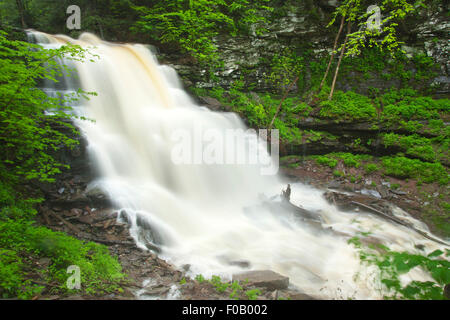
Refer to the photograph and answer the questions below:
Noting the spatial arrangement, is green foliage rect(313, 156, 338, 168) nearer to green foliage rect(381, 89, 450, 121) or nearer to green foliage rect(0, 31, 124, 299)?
green foliage rect(381, 89, 450, 121)

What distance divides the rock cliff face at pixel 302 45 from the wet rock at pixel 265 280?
856cm

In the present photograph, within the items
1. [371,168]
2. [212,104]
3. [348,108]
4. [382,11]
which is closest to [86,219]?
[212,104]

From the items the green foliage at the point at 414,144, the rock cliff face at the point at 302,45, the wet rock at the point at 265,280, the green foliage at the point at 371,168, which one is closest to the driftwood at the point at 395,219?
the green foliage at the point at 371,168

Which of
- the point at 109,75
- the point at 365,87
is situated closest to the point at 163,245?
the point at 109,75

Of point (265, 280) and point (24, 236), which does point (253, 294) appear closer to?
point (265, 280)

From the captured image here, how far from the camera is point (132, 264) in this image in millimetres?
3977

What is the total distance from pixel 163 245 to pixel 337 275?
3.29m

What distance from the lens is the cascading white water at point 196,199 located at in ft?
14.3

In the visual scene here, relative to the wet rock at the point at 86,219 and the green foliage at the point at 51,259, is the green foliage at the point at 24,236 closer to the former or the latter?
the green foliage at the point at 51,259

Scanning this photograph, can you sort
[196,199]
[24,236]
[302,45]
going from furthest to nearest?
[302,45]
[196,199]
[24,236]

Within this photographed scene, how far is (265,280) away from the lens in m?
3.51

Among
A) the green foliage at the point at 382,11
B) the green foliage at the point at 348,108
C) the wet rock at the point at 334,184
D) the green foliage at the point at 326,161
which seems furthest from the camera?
the green foliage at the point at 348,108

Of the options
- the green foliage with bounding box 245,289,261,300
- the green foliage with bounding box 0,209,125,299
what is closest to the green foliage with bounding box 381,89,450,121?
the green foliage with bounding box 245,289,261,300

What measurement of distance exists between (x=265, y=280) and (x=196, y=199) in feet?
12.1
